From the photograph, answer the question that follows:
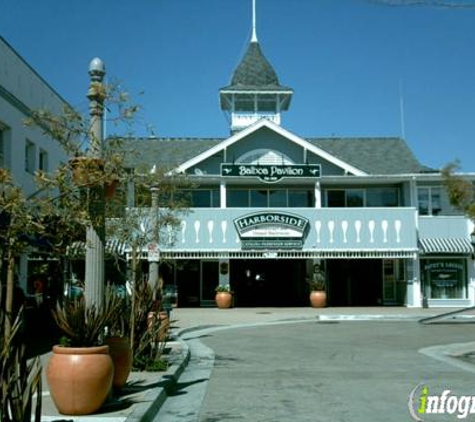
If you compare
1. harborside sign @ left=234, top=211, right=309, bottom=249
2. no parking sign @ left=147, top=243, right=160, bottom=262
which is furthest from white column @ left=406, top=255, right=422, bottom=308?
no parking sign @ left=147, top=243, right=160, bottom=262

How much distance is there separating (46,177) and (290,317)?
68.8 ft

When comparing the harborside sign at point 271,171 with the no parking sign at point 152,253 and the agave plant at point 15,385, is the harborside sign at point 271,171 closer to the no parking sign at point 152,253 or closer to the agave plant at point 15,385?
the no parking sign at point 152,253

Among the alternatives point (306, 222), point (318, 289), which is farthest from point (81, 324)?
point (318, 289)

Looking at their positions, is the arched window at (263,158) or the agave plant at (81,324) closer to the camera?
the agave plant at (81,324)

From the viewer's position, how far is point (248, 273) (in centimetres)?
3566

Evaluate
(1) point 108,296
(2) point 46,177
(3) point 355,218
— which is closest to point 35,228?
(2) point 46,177

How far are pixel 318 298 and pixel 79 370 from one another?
24.5m

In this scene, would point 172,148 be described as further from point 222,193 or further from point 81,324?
point 81,324

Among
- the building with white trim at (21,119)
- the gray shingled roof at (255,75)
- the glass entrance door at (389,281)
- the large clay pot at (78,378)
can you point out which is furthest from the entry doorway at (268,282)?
the large clay pot at (78,378)

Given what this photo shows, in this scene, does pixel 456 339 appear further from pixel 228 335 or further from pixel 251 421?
pixel 251 421

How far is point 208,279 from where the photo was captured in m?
33.4

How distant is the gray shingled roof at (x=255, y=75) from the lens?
3731 centimetres

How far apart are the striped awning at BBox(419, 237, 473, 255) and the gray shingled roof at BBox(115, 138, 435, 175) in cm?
368

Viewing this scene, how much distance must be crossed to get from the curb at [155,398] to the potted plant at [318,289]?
19416mm
